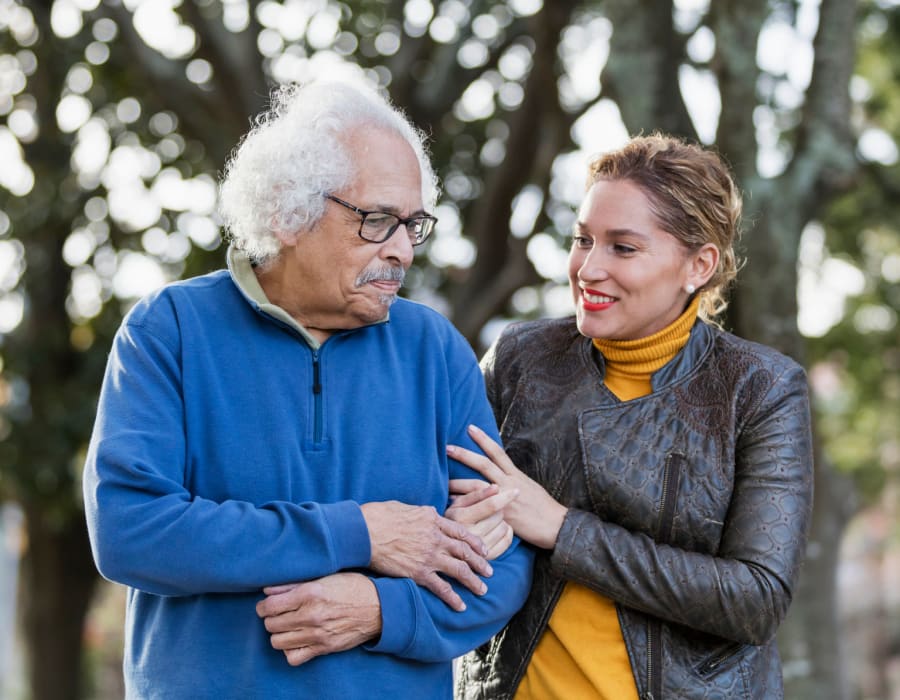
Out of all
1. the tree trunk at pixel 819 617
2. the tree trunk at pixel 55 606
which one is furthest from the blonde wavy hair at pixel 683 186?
the tree trunk at pixel 55 606

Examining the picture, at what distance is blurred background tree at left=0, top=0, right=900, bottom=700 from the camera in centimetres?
482

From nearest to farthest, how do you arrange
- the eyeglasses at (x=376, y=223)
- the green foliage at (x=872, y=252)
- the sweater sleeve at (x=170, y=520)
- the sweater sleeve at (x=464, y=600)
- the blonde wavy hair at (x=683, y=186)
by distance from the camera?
the sweater sleeve at (x=170, y=520), the sweater sleeve at (x=464, y=600), the eyeglasses at (x=376, y=223), the blonde wavy hair at (x=683, y=186), the green foliage at (x=872, y=252)

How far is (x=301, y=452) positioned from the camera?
2.44 meters

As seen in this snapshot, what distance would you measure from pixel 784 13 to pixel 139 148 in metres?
4.82

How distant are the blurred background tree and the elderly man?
2.45m

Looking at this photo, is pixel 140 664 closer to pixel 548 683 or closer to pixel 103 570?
pixel 103 570

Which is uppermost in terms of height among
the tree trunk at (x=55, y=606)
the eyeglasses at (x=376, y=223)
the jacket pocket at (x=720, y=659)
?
the eyeglasses at (x=376, y=223)

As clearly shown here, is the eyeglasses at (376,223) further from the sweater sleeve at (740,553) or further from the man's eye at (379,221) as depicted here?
the sweater sleeve at (740,553)

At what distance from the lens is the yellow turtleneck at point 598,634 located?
2619mm

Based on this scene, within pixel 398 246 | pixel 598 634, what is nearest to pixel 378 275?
pixel 398 246

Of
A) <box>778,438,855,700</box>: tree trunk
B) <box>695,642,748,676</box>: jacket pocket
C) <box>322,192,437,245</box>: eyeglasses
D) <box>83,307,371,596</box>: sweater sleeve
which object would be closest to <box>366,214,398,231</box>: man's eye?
<box>322,192,437,245</box>: eyeglasses

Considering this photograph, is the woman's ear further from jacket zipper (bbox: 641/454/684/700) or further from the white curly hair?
the white curly hair

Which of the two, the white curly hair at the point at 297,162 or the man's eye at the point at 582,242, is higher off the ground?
the white curly hair at the point at 297,162

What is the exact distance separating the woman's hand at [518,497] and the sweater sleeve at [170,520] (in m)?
0.37
